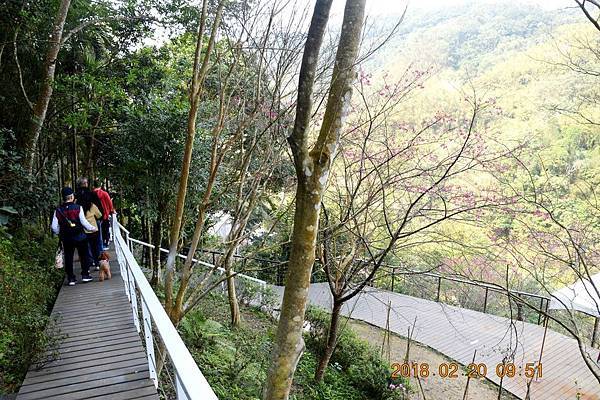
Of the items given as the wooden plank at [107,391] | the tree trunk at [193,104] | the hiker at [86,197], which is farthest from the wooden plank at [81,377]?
the hiker at [86,197]

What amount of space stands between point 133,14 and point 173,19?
3.27 feet

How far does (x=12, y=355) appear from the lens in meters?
3.62

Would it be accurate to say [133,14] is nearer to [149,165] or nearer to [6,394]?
[149,165]

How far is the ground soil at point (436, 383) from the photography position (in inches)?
268

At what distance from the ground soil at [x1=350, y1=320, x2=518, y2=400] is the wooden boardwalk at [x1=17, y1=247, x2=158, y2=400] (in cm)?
512

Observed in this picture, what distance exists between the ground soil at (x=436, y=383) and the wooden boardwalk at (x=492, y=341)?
211 mm

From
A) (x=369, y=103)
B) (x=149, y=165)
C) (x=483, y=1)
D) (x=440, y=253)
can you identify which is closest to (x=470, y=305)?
(x=440, y=253)

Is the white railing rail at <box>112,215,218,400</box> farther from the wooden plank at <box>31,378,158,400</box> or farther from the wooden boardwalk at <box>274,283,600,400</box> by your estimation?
the wooden boardwalk at <box>274,283,600,400</box>

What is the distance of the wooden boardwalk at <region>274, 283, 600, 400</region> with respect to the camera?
282 inches

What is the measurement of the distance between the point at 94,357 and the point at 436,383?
6200mm

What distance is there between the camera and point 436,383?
7297 mm

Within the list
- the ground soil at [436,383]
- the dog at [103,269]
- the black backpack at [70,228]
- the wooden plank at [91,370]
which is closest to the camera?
the wooden plank at [91,370]

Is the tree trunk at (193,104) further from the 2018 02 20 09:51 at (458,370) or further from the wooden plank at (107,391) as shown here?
the 2018 02 20 09:51 at (458,370)

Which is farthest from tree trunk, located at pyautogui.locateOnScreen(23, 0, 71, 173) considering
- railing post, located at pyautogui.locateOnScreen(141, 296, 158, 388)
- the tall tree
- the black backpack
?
the tall tree
